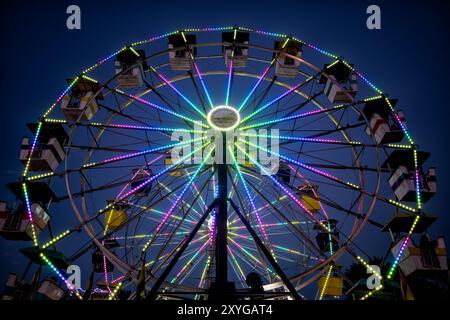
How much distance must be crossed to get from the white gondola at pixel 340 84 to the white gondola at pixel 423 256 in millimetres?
4908

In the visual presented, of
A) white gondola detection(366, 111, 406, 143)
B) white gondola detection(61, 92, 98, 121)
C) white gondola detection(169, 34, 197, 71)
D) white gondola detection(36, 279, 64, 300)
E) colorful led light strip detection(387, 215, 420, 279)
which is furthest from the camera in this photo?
white gondola detection(169, 34, 197, 71)

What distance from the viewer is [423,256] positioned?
952 cm

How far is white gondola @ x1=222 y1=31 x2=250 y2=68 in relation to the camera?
13125 mm

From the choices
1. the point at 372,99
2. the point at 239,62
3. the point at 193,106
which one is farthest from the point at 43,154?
the point at 372,99

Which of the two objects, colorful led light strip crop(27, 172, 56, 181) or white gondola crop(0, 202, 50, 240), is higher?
colorful led light strip crop(27, 172, 56, 181)

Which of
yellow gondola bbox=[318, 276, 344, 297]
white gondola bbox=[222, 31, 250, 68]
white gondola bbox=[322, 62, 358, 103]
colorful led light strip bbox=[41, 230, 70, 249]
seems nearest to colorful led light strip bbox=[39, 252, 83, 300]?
colorful led light strip bbox=[41, 230, 70, 249]

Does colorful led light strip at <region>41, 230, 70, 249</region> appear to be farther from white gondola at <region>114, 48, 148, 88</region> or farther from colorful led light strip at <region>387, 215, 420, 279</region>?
colorful led light strip at <region>387, 215, 420, 279</region>

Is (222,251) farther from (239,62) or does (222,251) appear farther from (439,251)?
(239,62)

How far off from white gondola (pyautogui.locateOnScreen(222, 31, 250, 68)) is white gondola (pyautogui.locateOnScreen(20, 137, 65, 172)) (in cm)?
649

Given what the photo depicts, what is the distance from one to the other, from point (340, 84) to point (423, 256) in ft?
19.8

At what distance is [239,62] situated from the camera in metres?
13.3

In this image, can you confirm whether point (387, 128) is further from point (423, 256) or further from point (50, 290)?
point (50, 290)

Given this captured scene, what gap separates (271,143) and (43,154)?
663 cm
